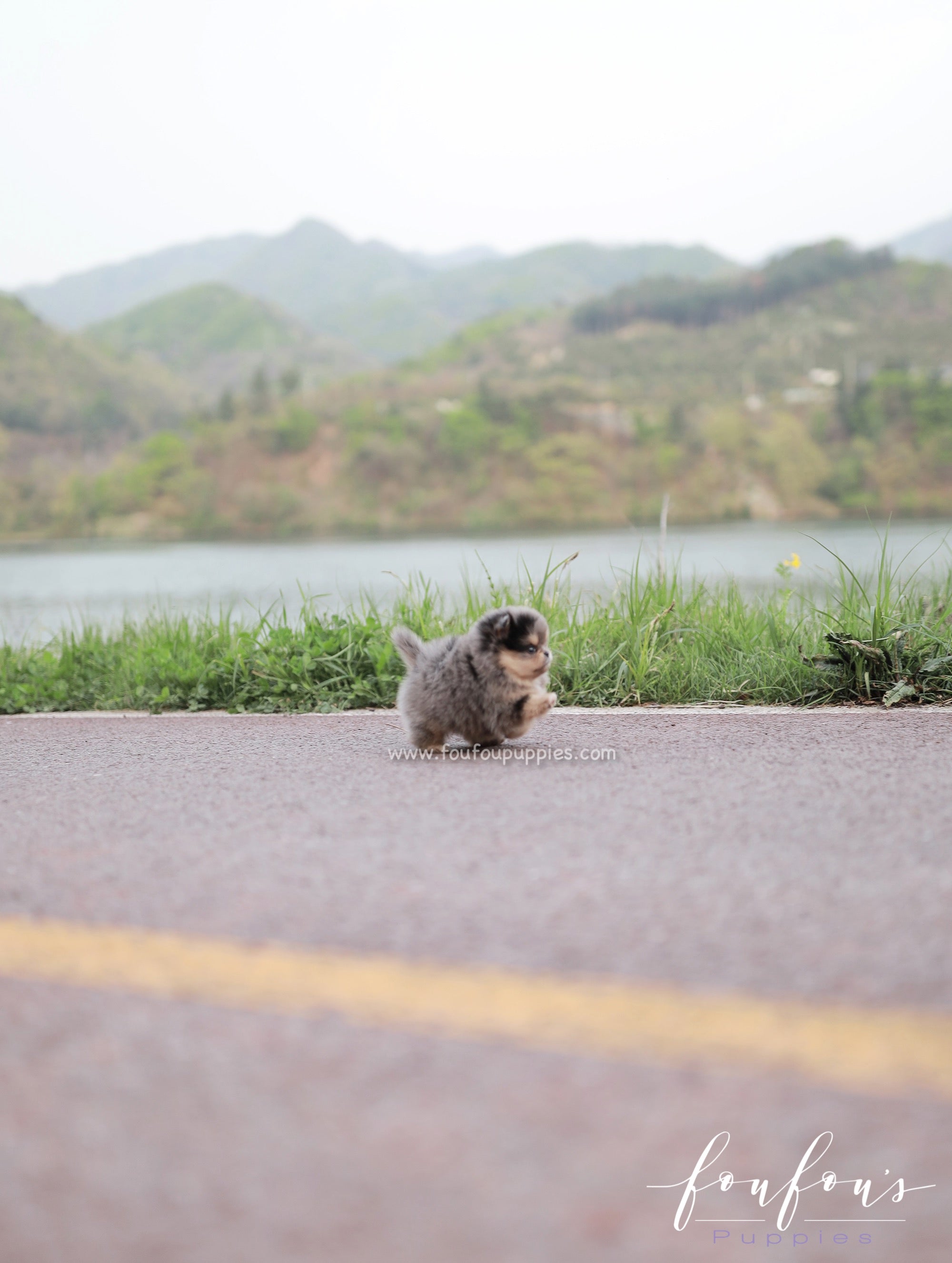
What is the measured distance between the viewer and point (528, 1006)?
206 cm

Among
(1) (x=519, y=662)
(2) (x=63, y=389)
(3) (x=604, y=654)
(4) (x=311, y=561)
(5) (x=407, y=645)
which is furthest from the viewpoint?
(2) (x=63, y=389)

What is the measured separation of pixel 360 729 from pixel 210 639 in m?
2.52

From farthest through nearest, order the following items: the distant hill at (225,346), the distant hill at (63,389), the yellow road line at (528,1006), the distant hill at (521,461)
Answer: the distant hill at (225,346) → the distant hill at (63,389) → the distant hill at (521,461) → the yellow road line at (528,1006)

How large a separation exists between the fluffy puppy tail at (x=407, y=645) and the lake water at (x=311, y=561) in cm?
647

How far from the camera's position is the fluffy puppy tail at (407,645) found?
4812 mm

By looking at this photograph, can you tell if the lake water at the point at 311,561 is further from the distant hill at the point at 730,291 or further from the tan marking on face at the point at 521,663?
the distant hill at the point at 730,291

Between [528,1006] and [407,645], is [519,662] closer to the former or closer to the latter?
[407,645]

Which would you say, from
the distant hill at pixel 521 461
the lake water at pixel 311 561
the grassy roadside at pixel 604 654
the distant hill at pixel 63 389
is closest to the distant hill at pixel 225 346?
the distant hill at pixel 63 389

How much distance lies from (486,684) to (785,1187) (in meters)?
3.10

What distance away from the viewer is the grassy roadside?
6.01 metres

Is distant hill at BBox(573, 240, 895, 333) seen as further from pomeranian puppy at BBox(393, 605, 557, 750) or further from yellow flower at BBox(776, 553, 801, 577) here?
pomeranian puppy at BBox(393, 605, 557, 750)

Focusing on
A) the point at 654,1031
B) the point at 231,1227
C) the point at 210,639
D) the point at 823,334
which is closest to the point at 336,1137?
the point at 231,1227

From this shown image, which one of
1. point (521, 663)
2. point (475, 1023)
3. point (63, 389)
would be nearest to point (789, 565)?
point (521, 663)

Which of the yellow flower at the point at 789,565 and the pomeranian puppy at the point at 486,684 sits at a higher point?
the yellow flower at the point at 789,565
